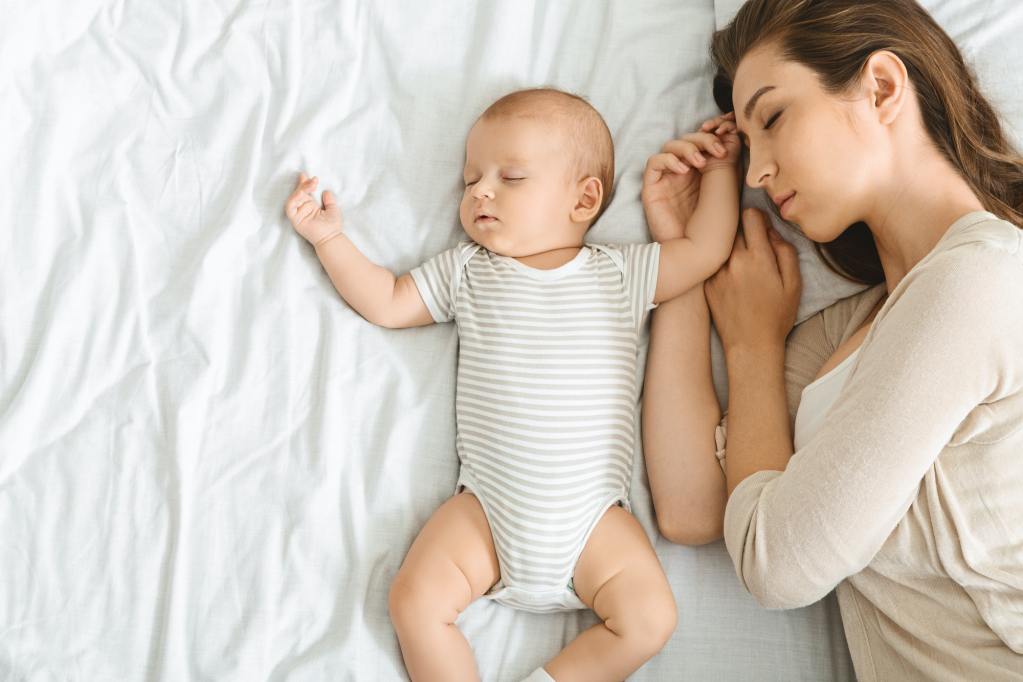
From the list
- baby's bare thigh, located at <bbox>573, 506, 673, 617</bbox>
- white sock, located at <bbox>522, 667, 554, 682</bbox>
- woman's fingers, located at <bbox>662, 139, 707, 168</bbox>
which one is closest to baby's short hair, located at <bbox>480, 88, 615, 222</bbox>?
woman's fingers, located at <bbox>662, 139, 707, 168</bbox>

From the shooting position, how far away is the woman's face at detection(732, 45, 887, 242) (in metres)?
1.35

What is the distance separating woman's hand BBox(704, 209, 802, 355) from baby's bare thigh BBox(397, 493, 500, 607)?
0.54 metres

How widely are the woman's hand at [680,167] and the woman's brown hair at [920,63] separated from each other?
0.18 meters

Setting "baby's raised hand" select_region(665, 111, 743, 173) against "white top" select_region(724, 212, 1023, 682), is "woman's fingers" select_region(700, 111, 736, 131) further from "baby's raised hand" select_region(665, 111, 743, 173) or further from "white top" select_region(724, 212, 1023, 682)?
"white top" select_region(724, 212, 1023, 682)

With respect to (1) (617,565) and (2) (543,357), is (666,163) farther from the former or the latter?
(1) (617,565)

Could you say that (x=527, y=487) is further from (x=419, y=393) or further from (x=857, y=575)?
(x=857, y=575)

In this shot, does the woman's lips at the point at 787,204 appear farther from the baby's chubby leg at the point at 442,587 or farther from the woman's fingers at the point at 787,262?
the baby's chubby leg at the point at 442,587

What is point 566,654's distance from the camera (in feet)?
4.58

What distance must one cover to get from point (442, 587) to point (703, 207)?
825mm

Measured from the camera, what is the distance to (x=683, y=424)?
1538 millimetres

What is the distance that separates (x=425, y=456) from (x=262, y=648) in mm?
405

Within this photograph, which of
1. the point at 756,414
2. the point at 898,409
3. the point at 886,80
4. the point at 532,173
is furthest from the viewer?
the point at 532,173

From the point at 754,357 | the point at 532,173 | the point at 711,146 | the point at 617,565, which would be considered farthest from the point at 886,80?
the point at 617,565

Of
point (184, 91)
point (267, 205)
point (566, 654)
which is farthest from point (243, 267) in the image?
point (566, 654)
